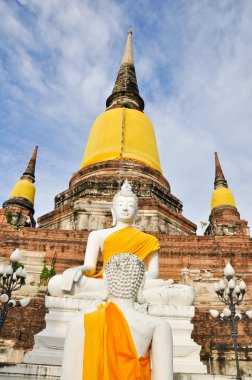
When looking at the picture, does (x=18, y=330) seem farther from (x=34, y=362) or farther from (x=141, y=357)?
(x=141, y=357)

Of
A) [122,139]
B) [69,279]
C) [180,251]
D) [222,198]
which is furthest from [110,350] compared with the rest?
[122,139]

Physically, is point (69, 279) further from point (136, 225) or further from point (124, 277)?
point (136, 225)

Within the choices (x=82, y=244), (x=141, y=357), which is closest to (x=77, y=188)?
(x=82, y=244)

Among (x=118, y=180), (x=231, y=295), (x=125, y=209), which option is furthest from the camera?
(x=118, y=180)

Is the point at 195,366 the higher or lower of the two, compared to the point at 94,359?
lower

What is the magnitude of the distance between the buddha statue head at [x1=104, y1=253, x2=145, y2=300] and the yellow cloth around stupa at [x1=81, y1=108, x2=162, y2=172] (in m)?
14.1

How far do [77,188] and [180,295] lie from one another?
437 inches

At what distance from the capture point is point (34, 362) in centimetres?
379

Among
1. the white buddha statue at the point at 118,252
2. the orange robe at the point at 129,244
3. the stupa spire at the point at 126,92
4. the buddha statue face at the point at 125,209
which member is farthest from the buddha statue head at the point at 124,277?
the stupa spire at the point at 126,92

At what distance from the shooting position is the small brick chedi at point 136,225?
8562 mm

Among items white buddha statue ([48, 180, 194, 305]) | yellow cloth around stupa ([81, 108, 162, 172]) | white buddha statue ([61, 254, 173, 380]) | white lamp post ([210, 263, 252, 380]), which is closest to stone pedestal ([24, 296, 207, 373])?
white buddha statue ([48, 180, 194, 305])

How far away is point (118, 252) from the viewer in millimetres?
4992

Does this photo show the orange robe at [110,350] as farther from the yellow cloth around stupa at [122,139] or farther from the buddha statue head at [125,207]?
the yellow cloth around stupa at [122,139]

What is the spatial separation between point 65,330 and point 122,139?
13.9 m
